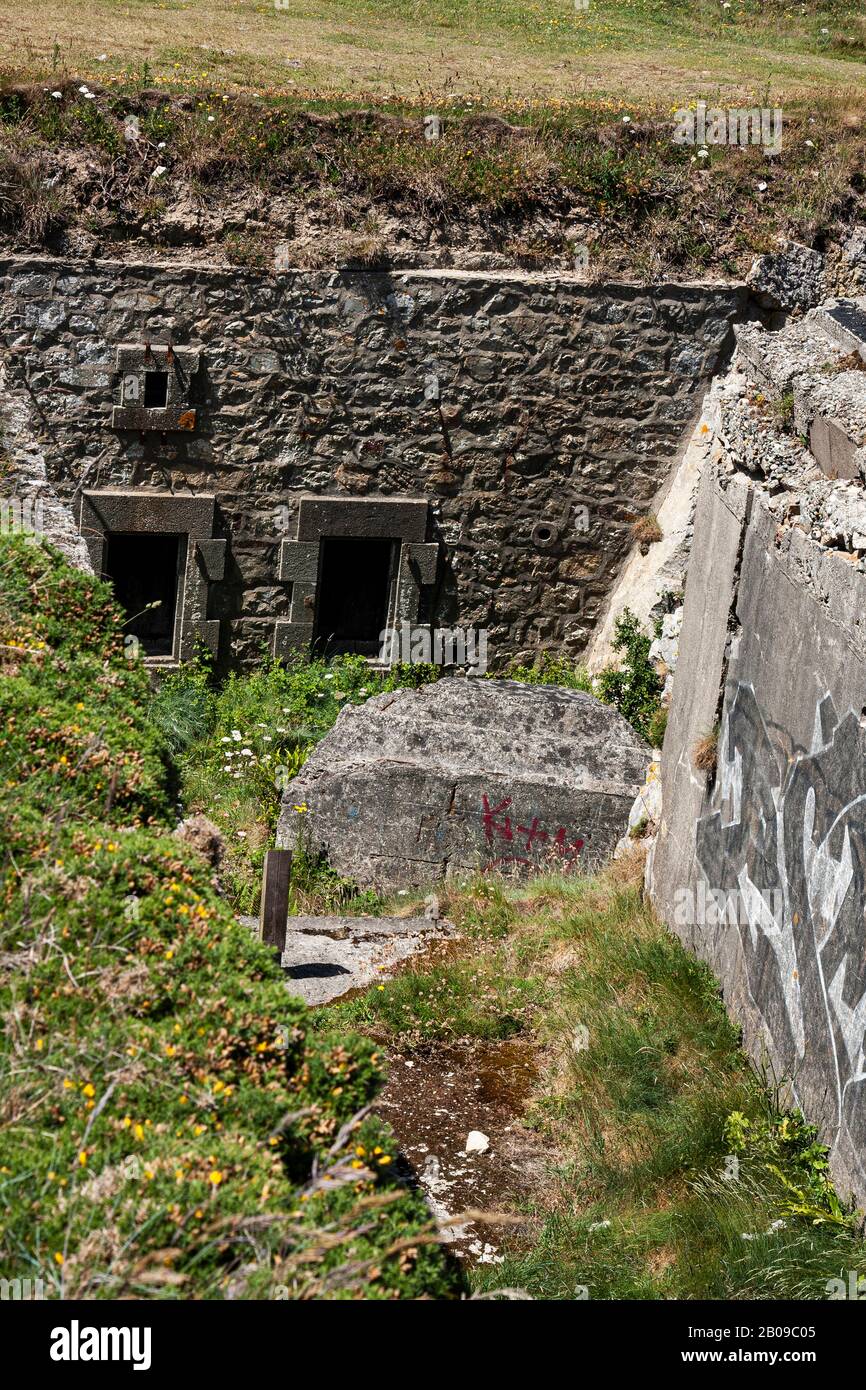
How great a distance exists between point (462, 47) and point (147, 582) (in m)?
7.79

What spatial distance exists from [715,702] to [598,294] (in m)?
5.17

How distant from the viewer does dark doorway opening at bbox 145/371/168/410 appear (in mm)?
10422

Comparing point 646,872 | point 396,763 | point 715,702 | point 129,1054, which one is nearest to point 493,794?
point 396,763

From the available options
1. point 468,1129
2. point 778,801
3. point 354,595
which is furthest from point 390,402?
point 468,1129

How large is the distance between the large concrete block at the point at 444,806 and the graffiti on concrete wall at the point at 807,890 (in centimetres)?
253

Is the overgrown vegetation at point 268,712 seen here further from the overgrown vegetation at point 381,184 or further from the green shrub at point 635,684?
the overgrown vegetation at point 381,184

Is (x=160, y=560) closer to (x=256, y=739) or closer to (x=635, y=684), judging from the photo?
(x=256, y=739)

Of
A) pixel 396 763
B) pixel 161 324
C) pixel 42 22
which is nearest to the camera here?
pixel 396 763

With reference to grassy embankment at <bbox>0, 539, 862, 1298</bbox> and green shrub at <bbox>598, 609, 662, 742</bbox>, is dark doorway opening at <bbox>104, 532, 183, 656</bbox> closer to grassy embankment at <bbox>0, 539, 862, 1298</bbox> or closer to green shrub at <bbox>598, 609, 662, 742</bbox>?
green shrub at <bbox>598, 609, 662, 742</bbox>

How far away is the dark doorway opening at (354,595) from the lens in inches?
458

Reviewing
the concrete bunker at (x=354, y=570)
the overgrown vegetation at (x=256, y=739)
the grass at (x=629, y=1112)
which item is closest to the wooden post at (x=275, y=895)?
the grass at (x=629, y=1112)
